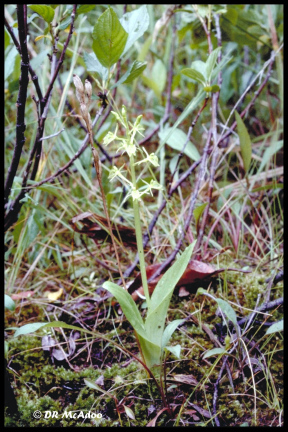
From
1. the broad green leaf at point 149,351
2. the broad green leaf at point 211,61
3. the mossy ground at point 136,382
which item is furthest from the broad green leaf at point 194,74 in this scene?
the broad green leaf at point 149,351

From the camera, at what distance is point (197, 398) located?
106cm

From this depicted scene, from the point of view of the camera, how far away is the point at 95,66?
1.32 m

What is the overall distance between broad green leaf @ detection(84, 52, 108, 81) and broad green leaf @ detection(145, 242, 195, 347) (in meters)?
0.71

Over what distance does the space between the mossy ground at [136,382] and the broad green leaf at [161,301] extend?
0.17 metres

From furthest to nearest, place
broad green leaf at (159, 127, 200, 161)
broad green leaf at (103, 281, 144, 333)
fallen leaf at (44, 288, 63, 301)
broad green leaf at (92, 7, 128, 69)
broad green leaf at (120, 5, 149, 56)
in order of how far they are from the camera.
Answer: broad green leaf at (159, 127, 200, 161) → fallen leaf at (44, 288, 63, 301) → broad green leaf at (120, 5, 149, 56) → broad green leaf at (92, 7, 128, 69) → broad green leaf at (103, 281, 144, 333)

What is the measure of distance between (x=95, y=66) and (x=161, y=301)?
87 cm

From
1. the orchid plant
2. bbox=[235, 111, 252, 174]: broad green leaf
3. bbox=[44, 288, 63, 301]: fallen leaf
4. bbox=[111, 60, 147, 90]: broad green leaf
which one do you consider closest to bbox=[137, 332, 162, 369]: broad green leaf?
the orchid plant

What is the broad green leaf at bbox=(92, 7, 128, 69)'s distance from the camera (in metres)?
1.15

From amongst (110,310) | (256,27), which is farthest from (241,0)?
(110,310)

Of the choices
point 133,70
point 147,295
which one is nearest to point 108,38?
point 133,70

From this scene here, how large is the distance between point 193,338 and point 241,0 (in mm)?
1733

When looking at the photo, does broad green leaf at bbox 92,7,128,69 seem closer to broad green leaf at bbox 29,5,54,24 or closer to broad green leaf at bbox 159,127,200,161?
broad green leaf at bbox 29,5,54,24

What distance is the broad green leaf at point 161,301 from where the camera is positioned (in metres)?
0.98

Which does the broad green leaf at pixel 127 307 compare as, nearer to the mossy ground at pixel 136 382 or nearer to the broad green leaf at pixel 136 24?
the mossy ground at pixel 136 382
